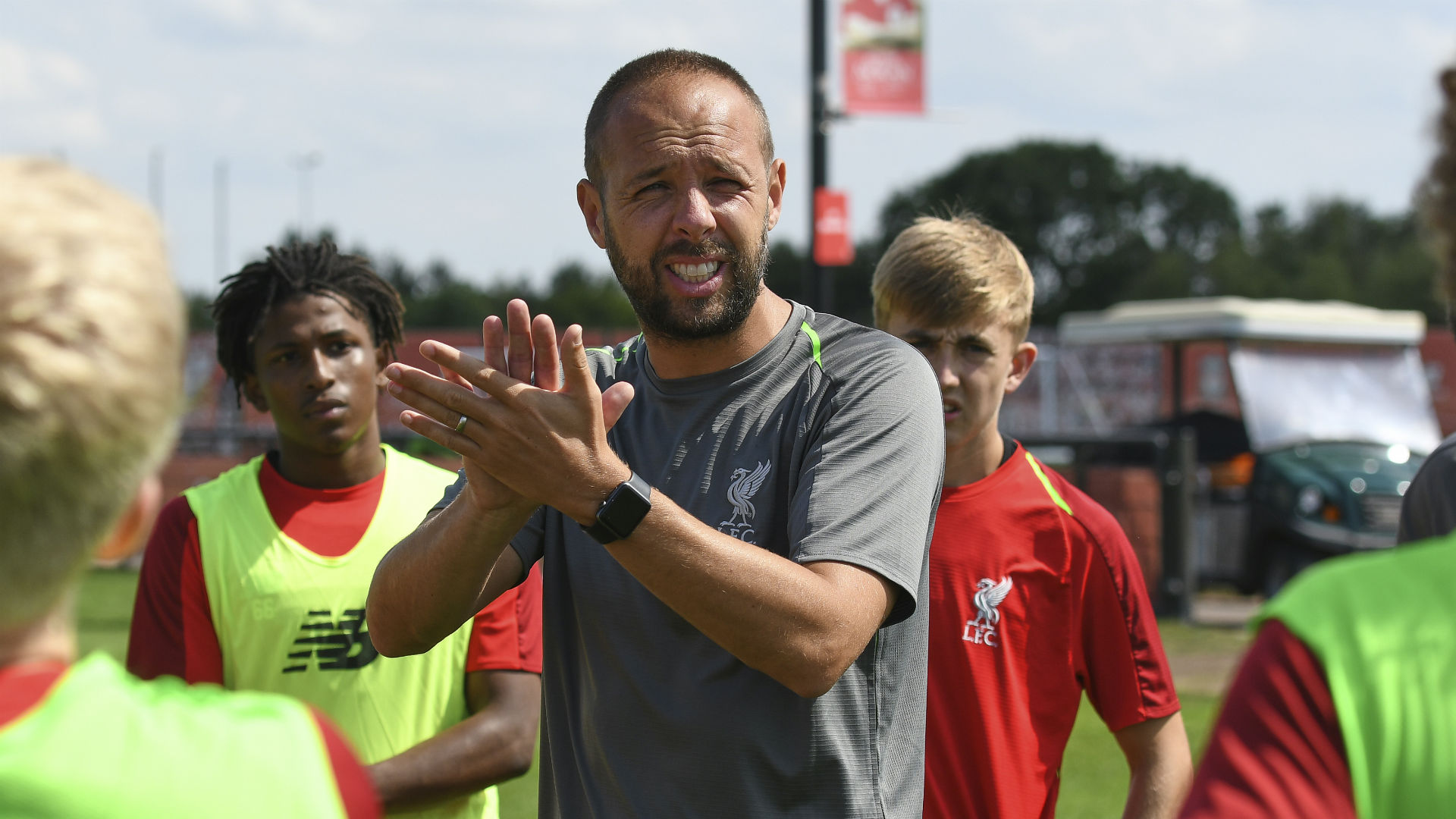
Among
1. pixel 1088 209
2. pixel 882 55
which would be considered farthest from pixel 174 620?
pixel 1088 209

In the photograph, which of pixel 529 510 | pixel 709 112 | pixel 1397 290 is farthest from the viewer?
pixel 1397 290

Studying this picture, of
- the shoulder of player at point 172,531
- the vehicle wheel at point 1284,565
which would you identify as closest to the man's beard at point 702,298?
the shoulder of player at point 172,531

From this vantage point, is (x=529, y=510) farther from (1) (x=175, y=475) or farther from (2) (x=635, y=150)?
(1) (x=175, y=475)

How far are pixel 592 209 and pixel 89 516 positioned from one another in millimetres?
1680

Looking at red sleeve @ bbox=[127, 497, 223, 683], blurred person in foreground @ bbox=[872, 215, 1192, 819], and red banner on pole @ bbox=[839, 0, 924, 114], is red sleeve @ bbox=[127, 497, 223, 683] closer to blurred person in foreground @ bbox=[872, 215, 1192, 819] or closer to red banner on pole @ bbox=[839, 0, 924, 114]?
blurred person in foreground @ bbox=[872, 215, 1192, 819]

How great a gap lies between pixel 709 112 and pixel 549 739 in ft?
3.94

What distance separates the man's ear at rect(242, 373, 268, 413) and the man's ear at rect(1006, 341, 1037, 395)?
2.03m

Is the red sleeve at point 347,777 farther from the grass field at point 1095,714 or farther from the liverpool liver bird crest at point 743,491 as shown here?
the grass field at point 1095,714

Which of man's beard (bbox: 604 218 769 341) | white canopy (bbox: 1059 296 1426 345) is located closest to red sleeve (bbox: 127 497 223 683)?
man's beard (bbox: 604 218 769 341)

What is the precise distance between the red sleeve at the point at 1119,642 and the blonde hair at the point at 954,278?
1.97ft

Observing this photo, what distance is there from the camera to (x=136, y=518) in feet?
4.40

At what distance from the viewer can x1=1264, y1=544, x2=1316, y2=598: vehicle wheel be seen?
11227 millimetres

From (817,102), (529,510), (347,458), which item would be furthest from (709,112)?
(817,102)

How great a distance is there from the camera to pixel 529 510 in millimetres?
2311
